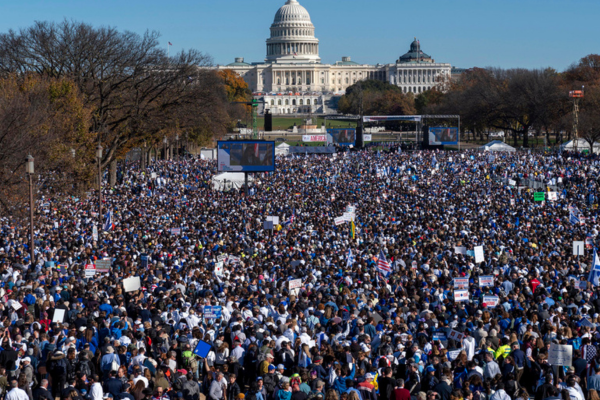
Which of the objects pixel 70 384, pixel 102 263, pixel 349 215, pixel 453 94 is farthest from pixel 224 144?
pixel 453 94

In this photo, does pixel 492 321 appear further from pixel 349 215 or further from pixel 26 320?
pixel 349 215

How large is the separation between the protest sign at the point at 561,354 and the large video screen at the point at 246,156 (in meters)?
28.1

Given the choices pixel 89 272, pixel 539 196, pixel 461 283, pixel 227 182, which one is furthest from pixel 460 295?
pixel 227 182

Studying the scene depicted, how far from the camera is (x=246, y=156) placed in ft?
126

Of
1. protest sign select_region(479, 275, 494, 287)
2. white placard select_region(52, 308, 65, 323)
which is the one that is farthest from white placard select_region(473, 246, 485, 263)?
white placard select_region(52, 308, 65, 323)

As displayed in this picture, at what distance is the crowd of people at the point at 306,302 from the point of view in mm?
10430

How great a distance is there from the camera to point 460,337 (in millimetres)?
11906

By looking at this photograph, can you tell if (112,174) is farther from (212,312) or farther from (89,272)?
(212,312)

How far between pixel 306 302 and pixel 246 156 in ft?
79.9

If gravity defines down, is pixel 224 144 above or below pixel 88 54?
below

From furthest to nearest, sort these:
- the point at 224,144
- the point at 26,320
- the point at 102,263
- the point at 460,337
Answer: the point at 224,144, the point at 102,263, the point at 26,320, the point at 460,337

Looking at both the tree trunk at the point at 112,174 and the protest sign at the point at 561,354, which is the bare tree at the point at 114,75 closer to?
the tree trunk at the point at 112,174

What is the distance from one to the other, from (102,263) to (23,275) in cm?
194

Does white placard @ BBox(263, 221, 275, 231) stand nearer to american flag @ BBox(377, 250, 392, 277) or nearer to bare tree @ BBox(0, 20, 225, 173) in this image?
american flag @ BBox(377, 250, 392, 277)
